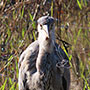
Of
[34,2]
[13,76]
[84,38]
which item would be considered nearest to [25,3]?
[34,2]

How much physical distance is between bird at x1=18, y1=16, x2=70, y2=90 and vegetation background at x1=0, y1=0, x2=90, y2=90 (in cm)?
33

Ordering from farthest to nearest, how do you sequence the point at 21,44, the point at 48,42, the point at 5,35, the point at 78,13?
the point at 78,13 → the point at 5,35 → the point at 21,44 → the point at 48,42

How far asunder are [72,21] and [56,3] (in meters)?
0.73

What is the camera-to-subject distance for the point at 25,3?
10.5 feet

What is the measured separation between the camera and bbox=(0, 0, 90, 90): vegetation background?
3.14 metres

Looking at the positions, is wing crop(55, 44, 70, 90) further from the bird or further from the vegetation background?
the vegetation background

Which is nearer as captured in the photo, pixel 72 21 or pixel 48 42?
pixel 48 42

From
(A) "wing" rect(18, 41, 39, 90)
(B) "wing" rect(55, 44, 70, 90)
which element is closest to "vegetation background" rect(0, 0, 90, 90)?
(B) "wing" rect(55, 44, 70, 90)

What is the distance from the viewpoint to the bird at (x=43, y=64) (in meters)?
2.53

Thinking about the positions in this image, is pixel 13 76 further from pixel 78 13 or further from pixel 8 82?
pixel 78 13

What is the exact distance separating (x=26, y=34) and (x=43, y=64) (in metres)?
0.61

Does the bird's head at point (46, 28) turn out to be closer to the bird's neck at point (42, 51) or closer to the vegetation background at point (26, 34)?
the bird's neck at point (42, 51)

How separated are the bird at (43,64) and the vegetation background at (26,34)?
33cm

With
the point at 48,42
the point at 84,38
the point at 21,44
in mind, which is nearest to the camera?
the point at 48,42
